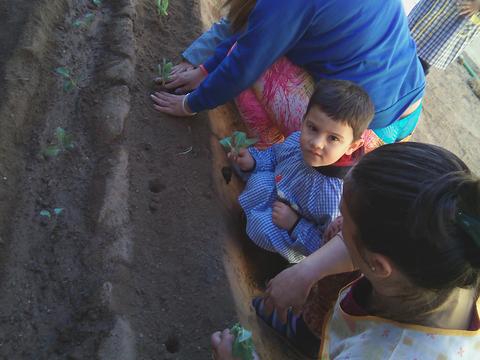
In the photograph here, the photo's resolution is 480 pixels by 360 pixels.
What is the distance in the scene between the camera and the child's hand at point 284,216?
2088 mm

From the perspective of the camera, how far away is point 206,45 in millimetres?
2568

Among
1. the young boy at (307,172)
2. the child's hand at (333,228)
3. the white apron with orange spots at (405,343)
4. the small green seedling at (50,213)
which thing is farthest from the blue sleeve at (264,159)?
the white apron with orange spots at (405,343)

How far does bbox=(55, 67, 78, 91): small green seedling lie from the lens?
210 centimetres

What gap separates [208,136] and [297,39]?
63 centimetres

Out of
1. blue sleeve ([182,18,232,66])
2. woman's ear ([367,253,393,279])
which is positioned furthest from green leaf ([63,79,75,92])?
woman's ear ([367,253,393,279])

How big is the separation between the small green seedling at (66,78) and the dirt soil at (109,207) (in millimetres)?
21

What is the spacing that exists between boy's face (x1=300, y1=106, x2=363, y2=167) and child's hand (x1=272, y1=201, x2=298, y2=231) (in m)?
0.24

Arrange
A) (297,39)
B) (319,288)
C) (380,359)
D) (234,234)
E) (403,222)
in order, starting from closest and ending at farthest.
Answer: (403,222), (380,359), (319,288), (297,39), (234,234)

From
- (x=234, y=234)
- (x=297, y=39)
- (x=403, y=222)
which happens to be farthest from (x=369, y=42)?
(x=403, y=222)

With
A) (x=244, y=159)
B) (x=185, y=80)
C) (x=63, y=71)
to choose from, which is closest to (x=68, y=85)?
(x=63, y=71)

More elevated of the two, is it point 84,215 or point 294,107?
point 294,107

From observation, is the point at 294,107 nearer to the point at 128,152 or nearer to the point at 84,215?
the point at 128,152

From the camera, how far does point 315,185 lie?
2.10 meters

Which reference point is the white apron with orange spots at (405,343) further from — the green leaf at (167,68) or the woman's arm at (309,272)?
the green leaf at (167,68)
